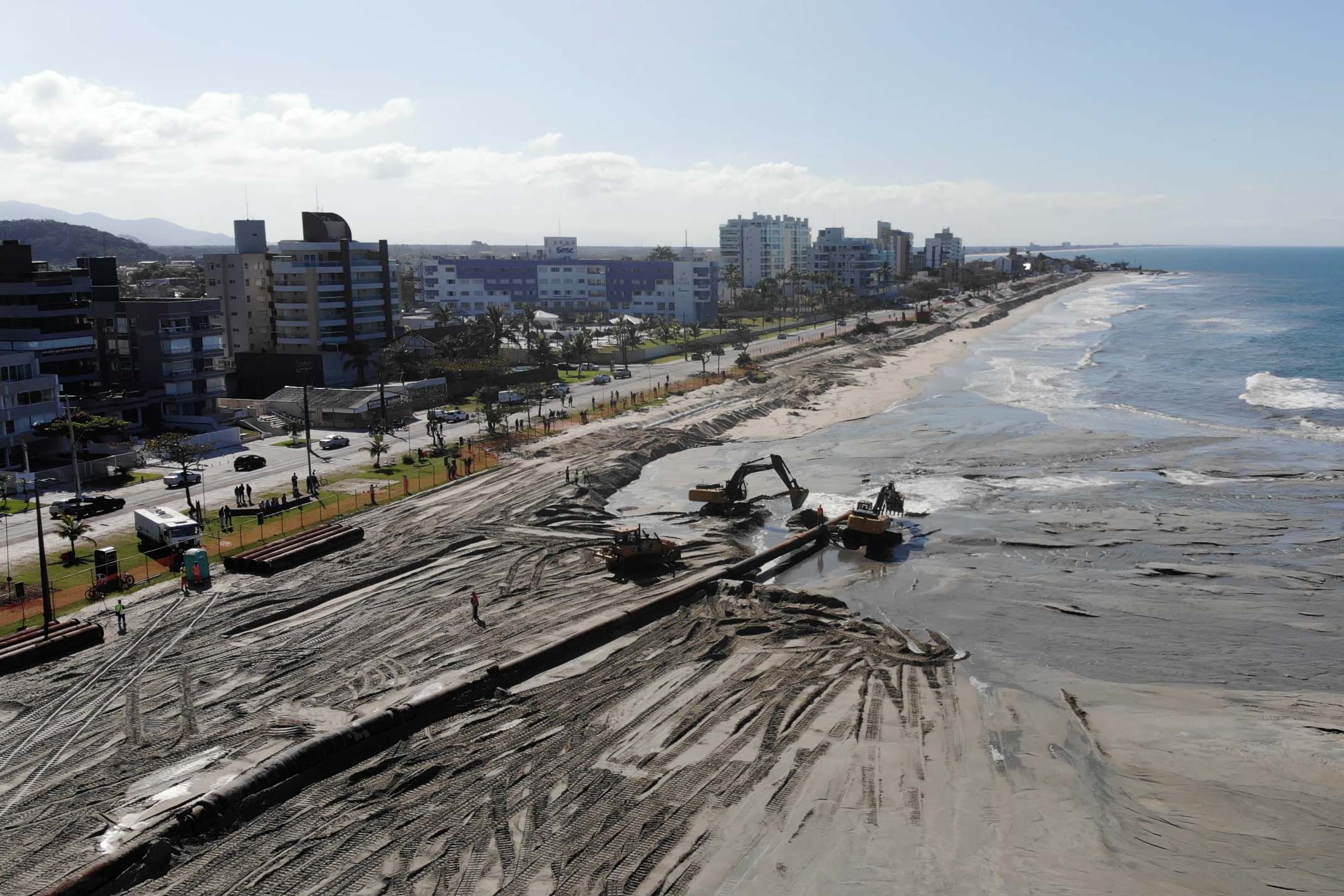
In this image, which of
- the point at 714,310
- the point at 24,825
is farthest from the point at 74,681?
the point at 714,310

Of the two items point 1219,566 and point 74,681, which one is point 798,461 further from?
point 74,681

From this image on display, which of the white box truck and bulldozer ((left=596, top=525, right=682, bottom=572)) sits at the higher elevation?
the white box truck

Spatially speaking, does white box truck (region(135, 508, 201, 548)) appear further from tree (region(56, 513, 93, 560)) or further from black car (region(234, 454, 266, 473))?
black car (region(234, 454, 266, 473))

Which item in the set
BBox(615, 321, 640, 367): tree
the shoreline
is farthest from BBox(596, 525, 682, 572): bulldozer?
BBox(615, 321, 640, 367): tree

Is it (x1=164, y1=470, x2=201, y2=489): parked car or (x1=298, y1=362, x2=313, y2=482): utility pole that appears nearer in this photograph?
(x1=164, y1=470, x2=201, y2=489): parked car

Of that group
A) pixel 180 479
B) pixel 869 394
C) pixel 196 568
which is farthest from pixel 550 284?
pixel 196 568

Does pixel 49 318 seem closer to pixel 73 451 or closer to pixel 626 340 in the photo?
pixel 73 451

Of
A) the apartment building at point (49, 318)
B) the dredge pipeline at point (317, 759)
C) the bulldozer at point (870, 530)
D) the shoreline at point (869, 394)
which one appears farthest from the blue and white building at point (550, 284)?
the dredge pipeline at point (317, 759)

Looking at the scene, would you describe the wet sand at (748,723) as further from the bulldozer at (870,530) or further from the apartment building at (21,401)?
the apartment building at (21,401)
